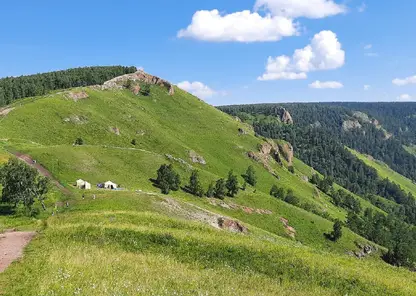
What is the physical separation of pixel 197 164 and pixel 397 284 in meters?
128

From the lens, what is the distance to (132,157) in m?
105

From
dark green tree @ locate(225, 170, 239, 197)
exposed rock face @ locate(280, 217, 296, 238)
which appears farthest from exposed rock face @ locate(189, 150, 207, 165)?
exposed rock face @ locate(280, 217, 296, 238)

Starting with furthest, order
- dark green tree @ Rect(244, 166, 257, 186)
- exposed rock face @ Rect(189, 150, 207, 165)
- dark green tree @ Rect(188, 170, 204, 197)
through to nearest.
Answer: dark green tree @ Rect(244, 166, 257, 186) < exposed rock face @ Rect(189, 150, 207, 165) < dark green tree @ Rect(188, 170, 204, 197)

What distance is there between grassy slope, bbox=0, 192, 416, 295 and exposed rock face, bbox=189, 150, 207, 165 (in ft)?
386

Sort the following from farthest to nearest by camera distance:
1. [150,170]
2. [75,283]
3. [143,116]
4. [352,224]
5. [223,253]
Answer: [143,116] → [352,224] → [150,170] → [223,253] → [75,283]

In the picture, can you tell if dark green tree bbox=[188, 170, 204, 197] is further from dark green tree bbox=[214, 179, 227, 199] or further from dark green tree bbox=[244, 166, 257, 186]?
dark green tree bbox=[244, 166, 257, 186]

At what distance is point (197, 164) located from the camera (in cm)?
15150

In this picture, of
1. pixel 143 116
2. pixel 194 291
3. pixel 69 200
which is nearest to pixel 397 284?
pixel 194 291

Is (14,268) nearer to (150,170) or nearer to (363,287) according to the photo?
(363,287)

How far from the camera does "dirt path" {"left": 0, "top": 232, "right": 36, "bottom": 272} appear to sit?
22328mm

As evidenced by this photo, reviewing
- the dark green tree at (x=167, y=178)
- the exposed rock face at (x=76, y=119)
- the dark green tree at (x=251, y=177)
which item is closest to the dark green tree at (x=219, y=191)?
the dark green tree at (x=167, y=178)

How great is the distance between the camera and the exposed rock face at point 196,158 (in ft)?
498

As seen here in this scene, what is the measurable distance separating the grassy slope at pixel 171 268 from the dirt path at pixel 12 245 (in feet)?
2.23

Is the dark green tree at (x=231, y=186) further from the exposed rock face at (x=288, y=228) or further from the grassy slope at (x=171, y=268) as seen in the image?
the grassy slope at (x=171, y=268)
